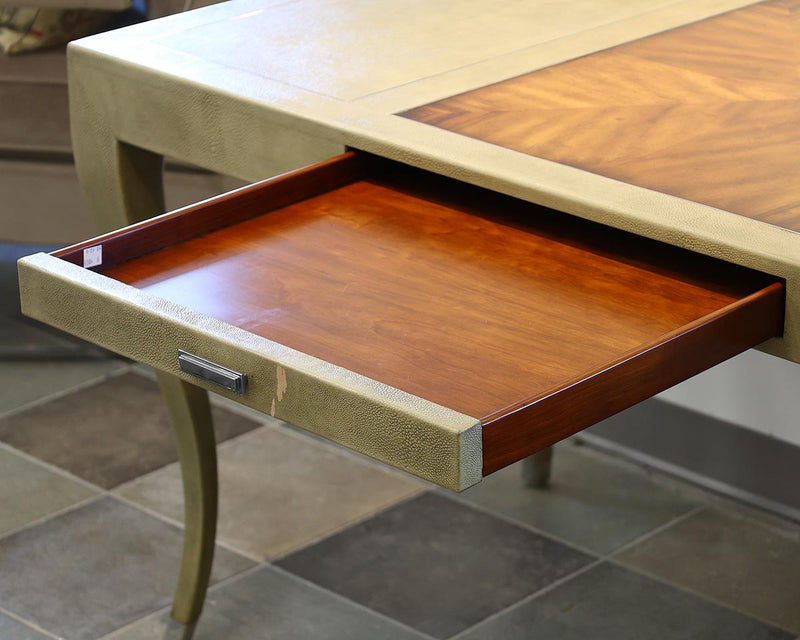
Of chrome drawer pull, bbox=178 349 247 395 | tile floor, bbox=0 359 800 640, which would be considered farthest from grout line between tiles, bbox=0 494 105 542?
chrome drawer pull, bbox=178 349 247 395

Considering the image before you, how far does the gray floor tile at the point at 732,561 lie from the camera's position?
1589 mm

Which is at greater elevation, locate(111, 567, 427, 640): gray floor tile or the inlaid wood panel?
the inlaid wood panel

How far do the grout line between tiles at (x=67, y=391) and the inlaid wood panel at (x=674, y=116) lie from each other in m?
1.16

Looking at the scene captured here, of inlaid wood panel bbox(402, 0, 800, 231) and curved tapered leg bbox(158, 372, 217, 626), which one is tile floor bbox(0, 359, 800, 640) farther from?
inlaid wood panel bbox(402, 0, 800, 231)

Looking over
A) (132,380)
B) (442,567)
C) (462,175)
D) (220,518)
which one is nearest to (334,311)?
(462,175)

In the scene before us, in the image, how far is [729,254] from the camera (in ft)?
2.82

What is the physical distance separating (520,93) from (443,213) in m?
→ 0.15

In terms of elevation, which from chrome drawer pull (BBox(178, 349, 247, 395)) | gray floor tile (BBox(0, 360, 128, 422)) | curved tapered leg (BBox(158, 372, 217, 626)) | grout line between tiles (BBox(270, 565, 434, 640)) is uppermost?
chrome drawer pull (BBox(178, 349, 247, 395))

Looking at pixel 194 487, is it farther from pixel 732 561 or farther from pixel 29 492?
pixel 732 561

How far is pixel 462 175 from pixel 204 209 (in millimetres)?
191

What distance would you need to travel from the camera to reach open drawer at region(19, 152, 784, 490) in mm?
734

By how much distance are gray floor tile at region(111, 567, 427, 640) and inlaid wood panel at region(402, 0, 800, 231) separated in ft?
2.23

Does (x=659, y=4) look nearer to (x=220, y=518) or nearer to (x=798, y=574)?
(x=798, y=574)

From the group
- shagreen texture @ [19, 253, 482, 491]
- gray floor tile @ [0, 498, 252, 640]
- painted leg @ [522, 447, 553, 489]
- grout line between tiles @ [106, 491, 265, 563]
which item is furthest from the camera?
painted leg @ [522, 447, 553, 489]
